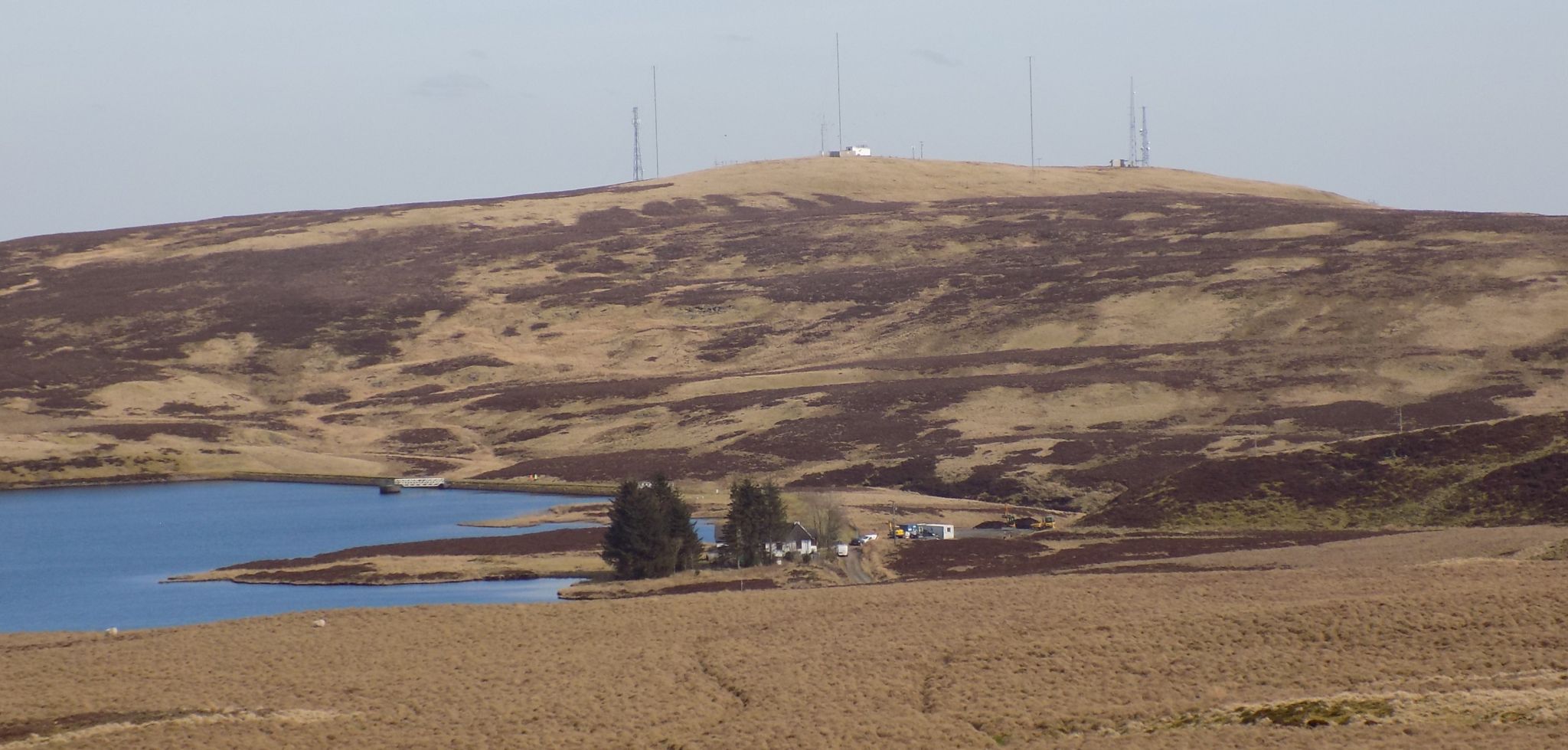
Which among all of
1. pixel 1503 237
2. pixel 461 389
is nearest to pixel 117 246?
pixel 461 389

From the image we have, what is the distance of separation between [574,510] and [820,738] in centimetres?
5769

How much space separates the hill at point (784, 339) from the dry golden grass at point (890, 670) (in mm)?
41691

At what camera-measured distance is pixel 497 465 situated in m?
102

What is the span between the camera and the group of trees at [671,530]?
56531 millimetres

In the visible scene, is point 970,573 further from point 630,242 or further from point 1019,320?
point 630,242

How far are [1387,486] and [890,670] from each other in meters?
38.2

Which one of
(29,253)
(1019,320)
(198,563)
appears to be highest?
(29,253)

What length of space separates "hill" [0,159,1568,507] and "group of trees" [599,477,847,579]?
22.9 metres

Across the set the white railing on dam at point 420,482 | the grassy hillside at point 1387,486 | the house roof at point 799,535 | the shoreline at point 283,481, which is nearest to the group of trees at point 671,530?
the house roof at point 799,535

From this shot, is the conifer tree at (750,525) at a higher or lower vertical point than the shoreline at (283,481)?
higher

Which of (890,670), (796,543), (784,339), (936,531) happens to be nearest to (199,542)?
(796,543)

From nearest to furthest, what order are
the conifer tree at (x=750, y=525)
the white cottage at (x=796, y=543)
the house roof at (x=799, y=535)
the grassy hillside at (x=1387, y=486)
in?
the grassy hillside at (x=1387, y=486)
the conifer tree at (x=750, y=525)
the white cottage at (x=796, y=543)
the house roof at (x=799, y=535)

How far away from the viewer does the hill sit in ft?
309

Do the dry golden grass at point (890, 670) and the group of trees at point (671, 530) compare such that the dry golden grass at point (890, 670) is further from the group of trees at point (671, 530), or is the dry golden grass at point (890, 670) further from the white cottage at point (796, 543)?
the white cottage at point (796, 543)
